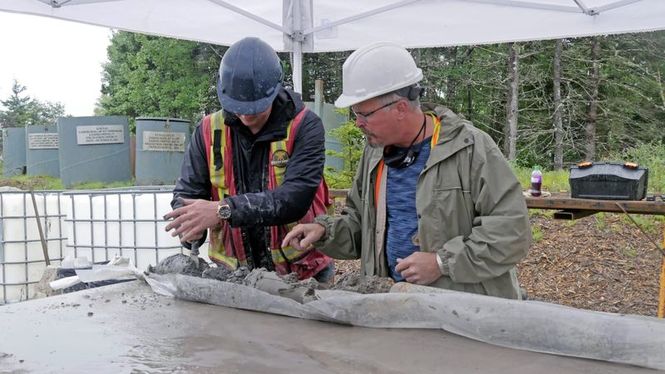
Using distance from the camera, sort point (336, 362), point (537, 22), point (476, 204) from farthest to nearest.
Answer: point (537, 22) → point (476, 204) → point (336, 362)

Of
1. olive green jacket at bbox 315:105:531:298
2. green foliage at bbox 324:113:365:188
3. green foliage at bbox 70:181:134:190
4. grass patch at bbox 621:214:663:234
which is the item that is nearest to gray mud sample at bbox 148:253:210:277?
olive green jacket at bbox 315:105:531:298

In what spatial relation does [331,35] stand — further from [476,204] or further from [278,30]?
[476,204]

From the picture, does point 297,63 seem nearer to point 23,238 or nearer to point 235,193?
point 23,238

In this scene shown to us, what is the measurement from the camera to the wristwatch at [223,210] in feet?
8.00

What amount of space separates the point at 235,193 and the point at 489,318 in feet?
4.58

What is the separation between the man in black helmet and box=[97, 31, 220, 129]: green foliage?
2211 cm

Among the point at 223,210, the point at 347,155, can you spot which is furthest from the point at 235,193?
the point at 347,155

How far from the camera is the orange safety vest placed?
273 cm

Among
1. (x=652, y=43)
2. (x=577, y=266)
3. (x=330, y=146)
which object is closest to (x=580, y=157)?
(x=652, y=43)

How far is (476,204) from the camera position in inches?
89.7

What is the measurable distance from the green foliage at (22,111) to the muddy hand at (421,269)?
144 ft

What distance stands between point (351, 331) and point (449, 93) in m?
21.5

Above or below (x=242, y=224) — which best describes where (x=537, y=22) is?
above

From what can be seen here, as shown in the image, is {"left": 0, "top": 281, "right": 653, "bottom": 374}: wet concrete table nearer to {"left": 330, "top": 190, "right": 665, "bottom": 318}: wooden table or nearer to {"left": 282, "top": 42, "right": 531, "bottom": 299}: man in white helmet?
{"left": 282, "top": 42, "right": 531, "bottom": 299}: man in white helmet
